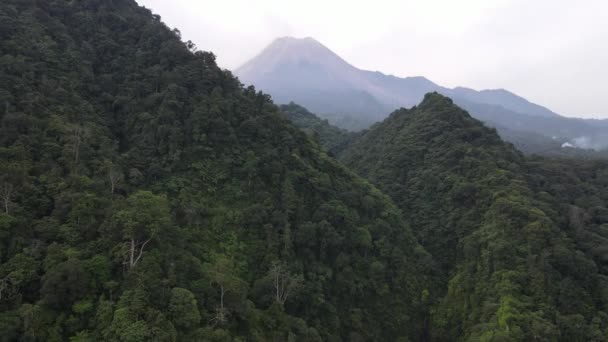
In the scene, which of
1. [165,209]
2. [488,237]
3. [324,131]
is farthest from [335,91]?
[165,209]

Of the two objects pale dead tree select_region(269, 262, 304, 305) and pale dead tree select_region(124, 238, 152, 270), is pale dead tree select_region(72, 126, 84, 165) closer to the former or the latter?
pale dead tree select_region(124, 238, 152, 270)

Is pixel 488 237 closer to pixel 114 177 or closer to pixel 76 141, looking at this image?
pixel 114 177

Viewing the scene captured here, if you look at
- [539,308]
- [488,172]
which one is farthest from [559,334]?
[488,172]

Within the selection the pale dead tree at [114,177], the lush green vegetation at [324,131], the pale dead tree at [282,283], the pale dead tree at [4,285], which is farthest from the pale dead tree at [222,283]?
the lush green vegetation at [324,131]

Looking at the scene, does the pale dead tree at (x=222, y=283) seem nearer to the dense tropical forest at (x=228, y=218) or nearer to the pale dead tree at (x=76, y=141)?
the dense tropical forest at (x=228, y=218)

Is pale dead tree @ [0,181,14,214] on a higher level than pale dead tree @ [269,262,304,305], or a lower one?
higher

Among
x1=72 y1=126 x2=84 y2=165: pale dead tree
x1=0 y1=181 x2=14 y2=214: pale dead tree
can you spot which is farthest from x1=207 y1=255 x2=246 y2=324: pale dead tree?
x1=72 y1=126 x2=84 y2=165: pale dead tree
